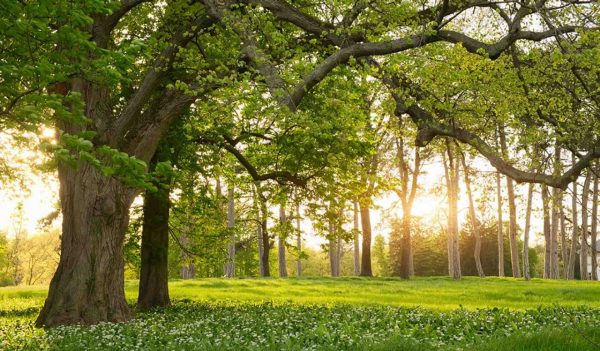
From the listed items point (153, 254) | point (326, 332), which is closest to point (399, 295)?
point (153, 254)

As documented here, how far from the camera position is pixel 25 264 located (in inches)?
3777

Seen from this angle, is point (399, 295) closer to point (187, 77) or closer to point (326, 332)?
point (187, 77)

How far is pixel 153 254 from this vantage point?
68.4 ft

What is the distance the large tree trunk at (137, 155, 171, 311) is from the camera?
68.0 ft

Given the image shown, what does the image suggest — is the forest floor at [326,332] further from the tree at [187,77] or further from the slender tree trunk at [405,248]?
the slender tree trunk at [405,248]

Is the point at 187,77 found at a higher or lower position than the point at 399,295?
higher

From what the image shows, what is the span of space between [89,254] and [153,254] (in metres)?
4.75

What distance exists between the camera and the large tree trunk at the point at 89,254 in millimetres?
15734

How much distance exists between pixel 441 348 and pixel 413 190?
3309 centimetres

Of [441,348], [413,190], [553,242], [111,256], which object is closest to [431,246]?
[553,242]

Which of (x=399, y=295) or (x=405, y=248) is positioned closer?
(x=399, y=295)

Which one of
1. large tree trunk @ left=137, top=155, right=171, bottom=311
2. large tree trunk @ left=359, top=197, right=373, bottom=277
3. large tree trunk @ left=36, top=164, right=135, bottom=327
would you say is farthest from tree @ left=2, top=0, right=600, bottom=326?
large tree trunk @ left=359, top=197, right=373, bottom=277

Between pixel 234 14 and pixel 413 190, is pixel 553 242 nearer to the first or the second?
pixel 413 190

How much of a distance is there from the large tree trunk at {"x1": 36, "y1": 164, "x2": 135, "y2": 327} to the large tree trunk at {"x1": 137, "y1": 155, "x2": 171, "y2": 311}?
365 centimetres
